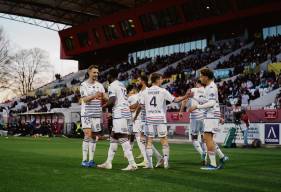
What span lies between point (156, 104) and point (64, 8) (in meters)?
54.4

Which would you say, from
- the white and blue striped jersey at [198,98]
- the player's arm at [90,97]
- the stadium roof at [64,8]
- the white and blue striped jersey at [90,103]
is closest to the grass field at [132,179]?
the white and blue striped jersey at [90,103]

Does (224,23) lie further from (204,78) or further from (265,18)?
(204,78)

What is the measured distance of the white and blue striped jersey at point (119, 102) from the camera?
11.5 m

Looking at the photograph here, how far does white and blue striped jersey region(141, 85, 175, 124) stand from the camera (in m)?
11.7

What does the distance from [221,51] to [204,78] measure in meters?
39.3

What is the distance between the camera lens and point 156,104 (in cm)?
1177

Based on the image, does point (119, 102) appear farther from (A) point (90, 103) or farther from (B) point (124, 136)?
(A) point (90, 103)

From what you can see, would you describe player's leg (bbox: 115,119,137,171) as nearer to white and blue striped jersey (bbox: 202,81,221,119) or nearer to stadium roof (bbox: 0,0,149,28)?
white and blue striped jersey (bbox: 202,81,221,119)

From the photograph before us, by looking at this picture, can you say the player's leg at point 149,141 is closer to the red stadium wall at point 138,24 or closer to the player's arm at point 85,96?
the player's arm at point 85,96

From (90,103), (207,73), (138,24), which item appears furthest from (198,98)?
(138,24)

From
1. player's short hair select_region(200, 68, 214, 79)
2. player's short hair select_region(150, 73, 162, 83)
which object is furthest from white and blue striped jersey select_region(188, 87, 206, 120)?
player's short hair select_region(150, 73, 162, 83)

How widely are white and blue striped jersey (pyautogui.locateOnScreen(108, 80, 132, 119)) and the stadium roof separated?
49237 millimetres

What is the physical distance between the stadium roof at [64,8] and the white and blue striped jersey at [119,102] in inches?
1938

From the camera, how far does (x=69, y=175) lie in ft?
32.3
